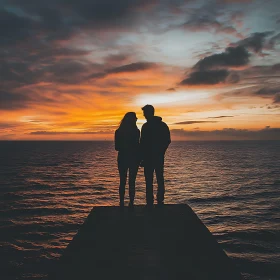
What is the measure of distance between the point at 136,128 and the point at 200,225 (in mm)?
2961

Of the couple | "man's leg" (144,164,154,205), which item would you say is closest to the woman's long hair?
the couple

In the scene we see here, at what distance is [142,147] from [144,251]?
11.1ft

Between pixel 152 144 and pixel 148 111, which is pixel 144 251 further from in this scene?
pixel 148 111

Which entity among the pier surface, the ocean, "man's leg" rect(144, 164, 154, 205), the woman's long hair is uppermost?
the woman's long hair

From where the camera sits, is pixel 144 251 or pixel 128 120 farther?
pixel 128 120

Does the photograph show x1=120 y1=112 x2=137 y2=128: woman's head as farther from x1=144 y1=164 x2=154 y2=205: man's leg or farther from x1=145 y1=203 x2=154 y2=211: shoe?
x1=145 y1=203 x2=154 y2=211: shoe

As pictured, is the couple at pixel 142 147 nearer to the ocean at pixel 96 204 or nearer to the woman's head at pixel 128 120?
the woman's head at pixel 128 120

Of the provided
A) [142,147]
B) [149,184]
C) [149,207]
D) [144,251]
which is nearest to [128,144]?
[142,147]

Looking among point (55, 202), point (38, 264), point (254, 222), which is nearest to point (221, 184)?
point (254, 222)

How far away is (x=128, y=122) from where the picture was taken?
23.8ft

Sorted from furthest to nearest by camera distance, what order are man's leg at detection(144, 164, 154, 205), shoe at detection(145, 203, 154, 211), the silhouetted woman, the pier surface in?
man's leg at detection(144, 164, 154, 205) < shoe at detection(145, 203, 154, 211) < the silhouetted woman < the pier surface

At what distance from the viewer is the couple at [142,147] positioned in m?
7.27

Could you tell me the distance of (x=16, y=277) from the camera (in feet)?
47.6

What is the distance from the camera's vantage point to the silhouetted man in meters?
7.46
